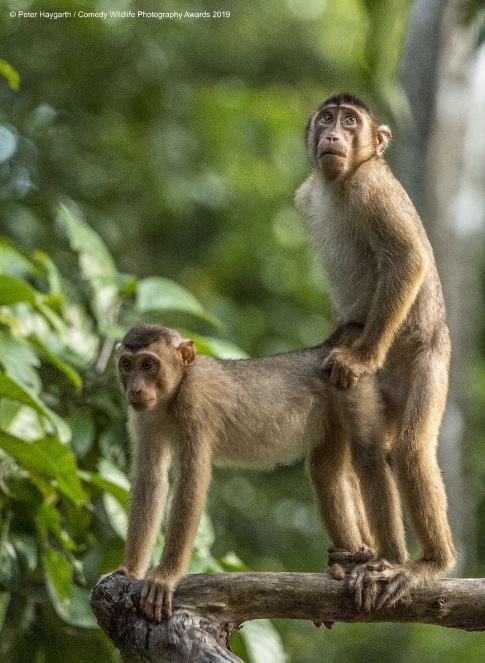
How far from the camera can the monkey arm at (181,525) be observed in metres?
5.55

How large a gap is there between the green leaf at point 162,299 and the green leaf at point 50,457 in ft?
6.83

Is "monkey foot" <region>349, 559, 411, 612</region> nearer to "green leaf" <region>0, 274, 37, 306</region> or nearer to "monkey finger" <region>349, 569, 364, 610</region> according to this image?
"monkey finger" <region>349, 569, 364, 610</region>

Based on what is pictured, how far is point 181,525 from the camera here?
19.7 ft

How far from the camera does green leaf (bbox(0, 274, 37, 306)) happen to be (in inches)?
271

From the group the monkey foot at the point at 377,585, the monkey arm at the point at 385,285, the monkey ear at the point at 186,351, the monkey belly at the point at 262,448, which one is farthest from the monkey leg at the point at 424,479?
the monkey ear at the point at 186,351

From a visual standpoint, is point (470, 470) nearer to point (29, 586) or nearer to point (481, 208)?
point (481, 208)

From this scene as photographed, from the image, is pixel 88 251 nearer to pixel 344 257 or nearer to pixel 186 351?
pixel 186 351

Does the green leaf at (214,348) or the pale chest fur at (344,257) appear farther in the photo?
the green leaf at (214,348)

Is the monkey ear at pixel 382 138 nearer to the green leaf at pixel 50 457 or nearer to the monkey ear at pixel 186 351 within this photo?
the monkey ear at pixel 186 351

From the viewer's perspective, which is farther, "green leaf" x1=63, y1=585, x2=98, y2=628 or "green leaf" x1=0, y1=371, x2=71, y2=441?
"green leaf" x1=63, y1=585, x2=98, y2=628

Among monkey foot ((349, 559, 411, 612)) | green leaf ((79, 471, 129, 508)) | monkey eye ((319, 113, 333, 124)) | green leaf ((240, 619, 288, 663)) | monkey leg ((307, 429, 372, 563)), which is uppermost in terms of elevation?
monkey eye ((319, 113, 333, 124))

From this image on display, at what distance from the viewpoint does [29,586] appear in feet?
24.3

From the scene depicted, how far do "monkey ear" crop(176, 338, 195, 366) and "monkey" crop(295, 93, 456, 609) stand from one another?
88cm

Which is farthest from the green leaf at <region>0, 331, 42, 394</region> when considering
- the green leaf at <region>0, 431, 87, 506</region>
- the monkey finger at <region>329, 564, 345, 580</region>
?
the monkey finger at <region>329, 564, 345, 580</region>
